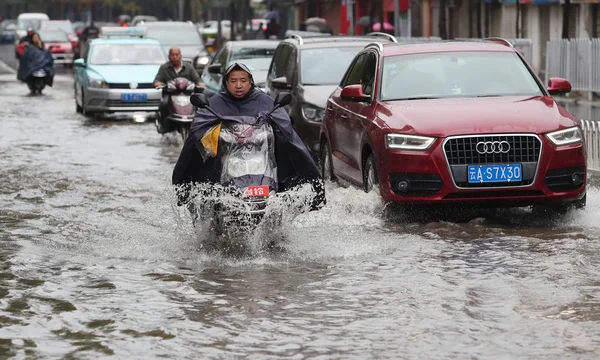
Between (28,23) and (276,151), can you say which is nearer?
(276,151)

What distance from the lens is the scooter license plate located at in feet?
32.7

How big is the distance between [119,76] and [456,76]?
1549 cm

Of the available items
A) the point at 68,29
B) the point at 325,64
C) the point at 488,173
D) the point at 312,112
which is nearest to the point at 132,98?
the point at 325,64

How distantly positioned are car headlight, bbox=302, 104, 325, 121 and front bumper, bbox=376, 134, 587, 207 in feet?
15.9

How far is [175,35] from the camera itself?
39531mm

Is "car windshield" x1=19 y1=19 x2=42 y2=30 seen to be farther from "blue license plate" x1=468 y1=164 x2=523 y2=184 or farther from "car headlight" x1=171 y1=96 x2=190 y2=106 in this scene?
"blue license plate" x1=468 y1=164 x2=523 y2=184

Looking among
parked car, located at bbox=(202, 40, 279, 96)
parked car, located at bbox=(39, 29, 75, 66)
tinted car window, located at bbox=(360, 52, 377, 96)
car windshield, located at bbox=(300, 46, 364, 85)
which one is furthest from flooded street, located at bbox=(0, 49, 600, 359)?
parked car, located at bbox=(39, 29, 75, 66)

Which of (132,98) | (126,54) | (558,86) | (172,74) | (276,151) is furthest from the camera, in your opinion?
(126,54)

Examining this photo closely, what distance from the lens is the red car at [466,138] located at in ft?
37.6

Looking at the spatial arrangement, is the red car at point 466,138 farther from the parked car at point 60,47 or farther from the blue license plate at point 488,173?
the parked car at point 60,47

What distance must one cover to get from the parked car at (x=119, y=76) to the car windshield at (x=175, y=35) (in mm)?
8579

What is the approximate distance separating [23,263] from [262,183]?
1.72 m

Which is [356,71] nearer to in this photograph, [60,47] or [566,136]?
[566,136]

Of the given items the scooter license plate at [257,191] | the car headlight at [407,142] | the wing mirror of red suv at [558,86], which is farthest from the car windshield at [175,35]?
the scooter license plate at [257,191]
